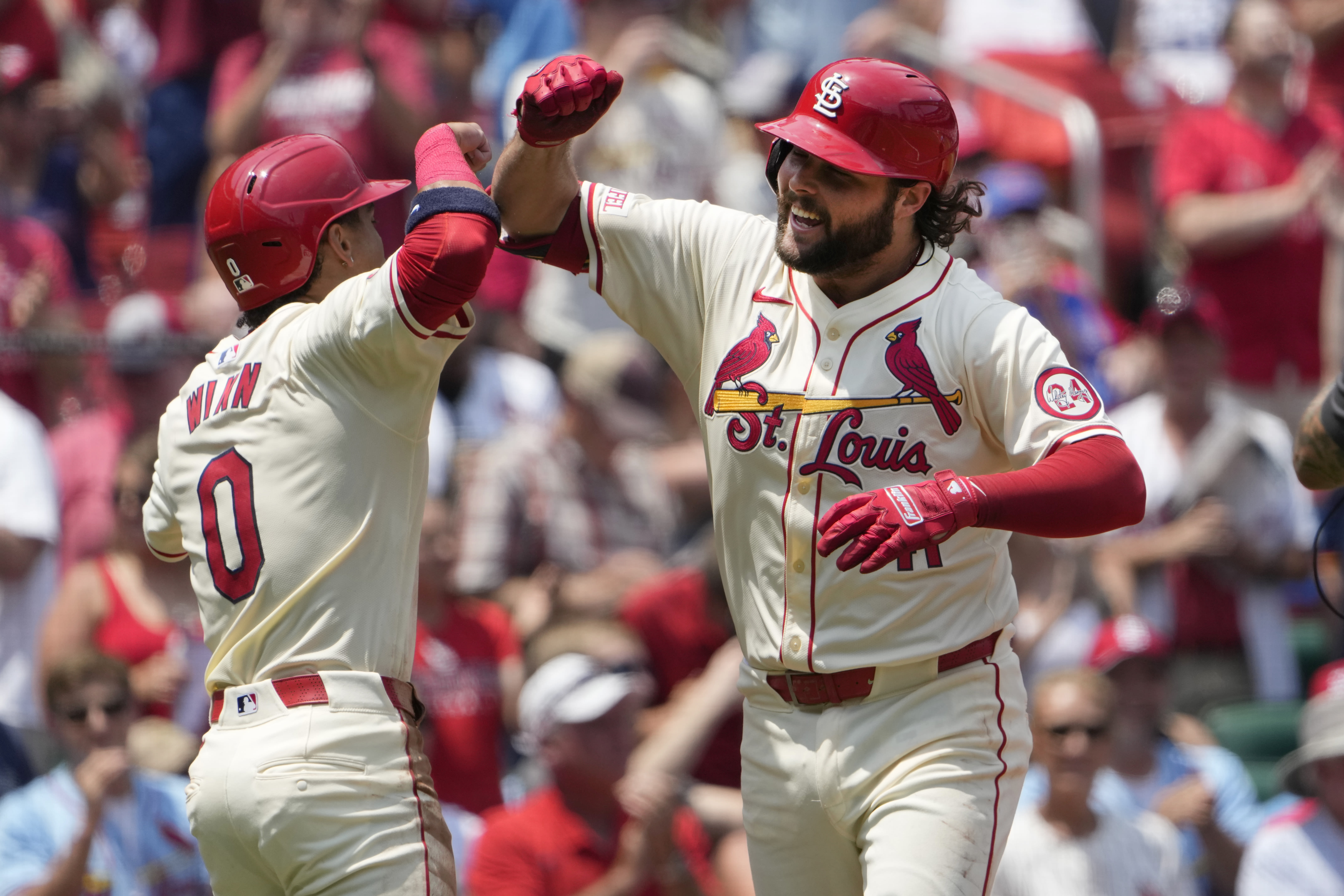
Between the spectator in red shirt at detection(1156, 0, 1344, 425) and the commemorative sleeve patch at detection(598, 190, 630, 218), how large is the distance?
4895mm

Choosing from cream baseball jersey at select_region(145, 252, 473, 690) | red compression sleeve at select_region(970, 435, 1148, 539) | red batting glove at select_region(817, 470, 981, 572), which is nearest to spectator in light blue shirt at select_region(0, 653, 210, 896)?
cream baseball jersey at select_region(145, 252, 473, 690)

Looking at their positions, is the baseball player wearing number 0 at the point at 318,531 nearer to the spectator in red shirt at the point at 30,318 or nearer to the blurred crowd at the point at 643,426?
the blurred crowd at the point at 643,426

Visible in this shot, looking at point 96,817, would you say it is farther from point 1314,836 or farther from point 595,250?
point 1314,836

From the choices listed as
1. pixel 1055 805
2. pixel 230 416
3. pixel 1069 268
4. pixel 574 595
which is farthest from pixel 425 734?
pixel 1069 268

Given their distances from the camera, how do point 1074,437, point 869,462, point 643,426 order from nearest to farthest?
1. point 1074,437
2. point 869,462
3. point 643,426

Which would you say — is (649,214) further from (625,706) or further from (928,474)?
(625,706)

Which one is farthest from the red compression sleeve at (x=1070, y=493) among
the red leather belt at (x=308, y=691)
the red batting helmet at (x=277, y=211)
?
the red batting helmet at (x=277, y=211)

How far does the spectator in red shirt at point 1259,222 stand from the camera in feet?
26.9

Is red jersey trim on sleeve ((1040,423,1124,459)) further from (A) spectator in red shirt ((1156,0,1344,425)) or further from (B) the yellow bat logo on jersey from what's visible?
(A) spectator in red shirt ((1156,0,1344,425))

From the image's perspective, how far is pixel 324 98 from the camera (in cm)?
845

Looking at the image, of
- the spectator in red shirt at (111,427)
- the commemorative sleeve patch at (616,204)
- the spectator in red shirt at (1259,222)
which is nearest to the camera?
the commemorative sleeve patch at (616,204)

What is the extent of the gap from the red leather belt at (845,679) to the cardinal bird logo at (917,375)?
1.53ft

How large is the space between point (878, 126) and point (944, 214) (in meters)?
0.31

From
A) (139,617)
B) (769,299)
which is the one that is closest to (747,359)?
(769,299)
